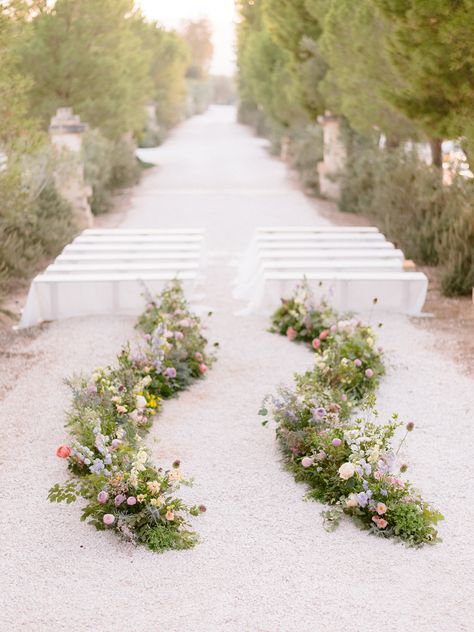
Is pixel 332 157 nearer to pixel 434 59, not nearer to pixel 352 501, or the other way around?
pixel 434 59

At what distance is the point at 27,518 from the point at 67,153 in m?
9.95

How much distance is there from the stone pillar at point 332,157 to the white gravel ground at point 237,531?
9.80 meters

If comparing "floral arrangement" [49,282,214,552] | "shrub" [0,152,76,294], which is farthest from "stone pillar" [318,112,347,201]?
"floral arrangement" [49,282,214,552]

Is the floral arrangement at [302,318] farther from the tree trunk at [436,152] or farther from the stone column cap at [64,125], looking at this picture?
the stone column cap at [64,125]

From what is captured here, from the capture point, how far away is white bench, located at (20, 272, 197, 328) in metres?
8.80

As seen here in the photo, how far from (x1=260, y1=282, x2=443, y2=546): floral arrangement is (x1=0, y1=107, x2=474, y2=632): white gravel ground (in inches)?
4.2

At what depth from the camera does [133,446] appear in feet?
17.6

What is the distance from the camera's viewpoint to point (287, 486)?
5.14 meters

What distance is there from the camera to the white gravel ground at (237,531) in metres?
3.89

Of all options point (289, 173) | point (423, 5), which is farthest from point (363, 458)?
point (289, 173)

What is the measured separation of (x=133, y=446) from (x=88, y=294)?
12.6 ft

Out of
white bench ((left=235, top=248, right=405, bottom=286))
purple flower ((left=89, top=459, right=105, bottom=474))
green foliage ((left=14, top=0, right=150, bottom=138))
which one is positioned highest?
green foliage ((left=14, top=0, right=150, bottom=138))

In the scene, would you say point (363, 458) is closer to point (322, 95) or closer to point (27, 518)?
point (27, 518)

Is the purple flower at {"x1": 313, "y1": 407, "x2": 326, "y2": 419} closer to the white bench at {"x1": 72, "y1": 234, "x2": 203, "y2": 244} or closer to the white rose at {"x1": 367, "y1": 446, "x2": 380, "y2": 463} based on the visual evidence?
the white rose at {"x1": 367, "y1": 446, "x2": 380, "y2": 463}
